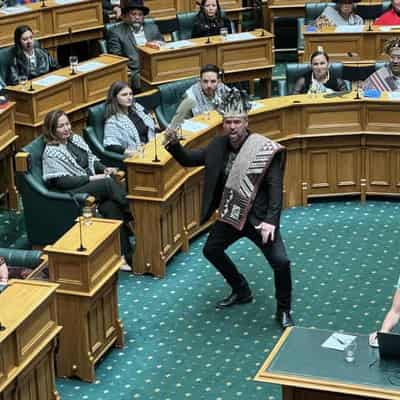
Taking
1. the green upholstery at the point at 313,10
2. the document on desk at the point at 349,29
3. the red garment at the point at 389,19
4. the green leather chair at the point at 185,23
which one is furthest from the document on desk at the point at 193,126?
the green upholstery at the point at 313,10

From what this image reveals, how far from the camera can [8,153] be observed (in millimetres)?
9688

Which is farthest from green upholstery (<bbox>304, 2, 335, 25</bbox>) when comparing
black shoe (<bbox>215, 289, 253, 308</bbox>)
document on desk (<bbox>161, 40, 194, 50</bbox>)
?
black shoe (<bbox>215, 289, 253, 308</bbox>)

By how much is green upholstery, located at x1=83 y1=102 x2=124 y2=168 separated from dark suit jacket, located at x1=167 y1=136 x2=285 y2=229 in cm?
201

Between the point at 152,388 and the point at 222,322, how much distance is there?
1002 mm

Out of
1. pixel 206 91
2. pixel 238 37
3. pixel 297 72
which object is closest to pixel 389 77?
pixel 297 72

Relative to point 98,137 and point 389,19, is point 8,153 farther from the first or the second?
point 389,19

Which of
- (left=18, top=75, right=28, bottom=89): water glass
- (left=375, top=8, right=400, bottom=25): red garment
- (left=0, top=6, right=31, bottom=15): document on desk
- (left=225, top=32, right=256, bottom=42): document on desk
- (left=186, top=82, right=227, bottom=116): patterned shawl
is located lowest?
(left=186, top=82, right=227, bottom=116): patterned shawl

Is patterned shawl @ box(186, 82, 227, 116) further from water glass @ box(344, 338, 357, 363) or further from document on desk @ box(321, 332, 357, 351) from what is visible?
water glass @ box(344, 338, 357, 363)

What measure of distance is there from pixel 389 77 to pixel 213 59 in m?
2.46

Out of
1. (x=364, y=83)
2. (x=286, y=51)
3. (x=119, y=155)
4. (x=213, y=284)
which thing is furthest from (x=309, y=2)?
(x=213, y=284)

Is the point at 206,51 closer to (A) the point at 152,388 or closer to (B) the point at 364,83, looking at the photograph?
(B) the point at 364,83

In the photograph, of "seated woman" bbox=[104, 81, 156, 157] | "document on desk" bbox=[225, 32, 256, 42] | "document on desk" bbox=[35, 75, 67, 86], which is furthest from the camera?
"document on desk" bbox=[225, 32, 256, 42]

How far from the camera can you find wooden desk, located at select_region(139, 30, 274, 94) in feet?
38.1

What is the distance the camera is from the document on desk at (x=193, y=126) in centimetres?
902
